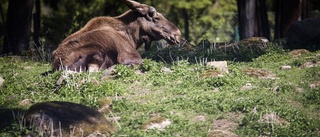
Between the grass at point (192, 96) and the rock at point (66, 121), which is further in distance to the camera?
the grass at point (192, 96)

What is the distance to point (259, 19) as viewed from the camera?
20906mm

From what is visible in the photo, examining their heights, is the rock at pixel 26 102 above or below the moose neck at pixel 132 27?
below

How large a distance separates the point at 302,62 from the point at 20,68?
23.0ft

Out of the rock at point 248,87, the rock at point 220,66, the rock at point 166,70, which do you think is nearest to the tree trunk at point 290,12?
the rock at point 220,66

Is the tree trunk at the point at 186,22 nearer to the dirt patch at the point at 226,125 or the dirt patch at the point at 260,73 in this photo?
the dirt patch at the point at 260,73

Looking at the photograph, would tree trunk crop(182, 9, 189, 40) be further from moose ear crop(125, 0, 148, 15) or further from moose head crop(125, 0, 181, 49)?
moose ear crop(125, 0, 148, 15)

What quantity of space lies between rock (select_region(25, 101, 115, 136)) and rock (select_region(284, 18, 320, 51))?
801 cm

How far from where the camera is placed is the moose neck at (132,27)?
50.5 feet

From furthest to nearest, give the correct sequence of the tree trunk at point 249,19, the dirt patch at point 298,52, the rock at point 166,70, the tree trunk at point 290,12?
the tree trunk at point 290,12 → the tree trunk at point 249,19 → the dirt patch at point 298,52 → the rock at point 166,70

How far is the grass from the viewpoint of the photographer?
29.3 feet

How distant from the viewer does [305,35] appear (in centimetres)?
1546

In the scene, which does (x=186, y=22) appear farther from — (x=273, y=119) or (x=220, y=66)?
(x=273, y=119)

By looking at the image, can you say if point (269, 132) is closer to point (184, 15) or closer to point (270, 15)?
point (184, 15)

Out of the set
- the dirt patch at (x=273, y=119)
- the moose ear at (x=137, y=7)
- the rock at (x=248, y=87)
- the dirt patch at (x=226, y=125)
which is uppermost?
the moose ear at (x=137, y=7)
